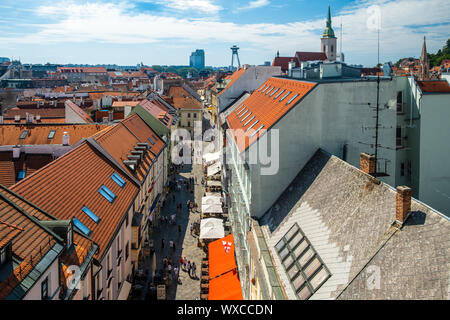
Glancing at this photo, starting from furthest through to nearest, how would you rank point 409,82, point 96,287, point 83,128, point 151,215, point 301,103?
1. point 83,128
2. point 151,215
3. point 409,82
4. point 301,103
5. point 96,287

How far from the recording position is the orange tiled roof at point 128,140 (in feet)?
109

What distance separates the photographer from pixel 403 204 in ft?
42.9

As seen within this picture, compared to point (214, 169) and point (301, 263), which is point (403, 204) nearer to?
point (301, 263)

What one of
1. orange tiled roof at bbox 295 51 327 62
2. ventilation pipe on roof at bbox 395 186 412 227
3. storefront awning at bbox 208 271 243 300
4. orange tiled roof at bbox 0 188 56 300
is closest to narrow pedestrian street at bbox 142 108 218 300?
storefront awning at bbox 208 271 243 300

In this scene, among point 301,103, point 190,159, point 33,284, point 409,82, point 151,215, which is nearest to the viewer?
point 33,284

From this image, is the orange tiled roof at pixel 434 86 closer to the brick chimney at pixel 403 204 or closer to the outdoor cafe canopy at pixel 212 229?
the brick chimney at pixel 403 204

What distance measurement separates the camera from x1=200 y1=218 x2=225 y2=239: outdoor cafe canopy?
35125mm

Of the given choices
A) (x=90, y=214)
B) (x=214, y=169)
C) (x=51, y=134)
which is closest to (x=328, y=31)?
(x=214, y=169)

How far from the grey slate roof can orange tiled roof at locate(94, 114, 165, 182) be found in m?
16.5

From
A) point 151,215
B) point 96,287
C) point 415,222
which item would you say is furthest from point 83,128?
point 415,222

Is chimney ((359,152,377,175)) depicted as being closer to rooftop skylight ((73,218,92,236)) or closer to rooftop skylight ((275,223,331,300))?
rooftop skylight ((275,223,331,300))
